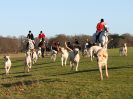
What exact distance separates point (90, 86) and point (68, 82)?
2.20 m

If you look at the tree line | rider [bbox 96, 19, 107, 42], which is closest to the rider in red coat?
rider [bbox 96, 19, 107, 42]

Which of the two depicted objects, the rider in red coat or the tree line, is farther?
the tree line

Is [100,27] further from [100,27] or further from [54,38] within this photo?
[54,38]

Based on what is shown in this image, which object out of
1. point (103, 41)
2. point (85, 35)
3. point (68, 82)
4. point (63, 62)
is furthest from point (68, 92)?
point (85, 35)

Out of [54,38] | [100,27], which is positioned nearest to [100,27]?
[100,27]

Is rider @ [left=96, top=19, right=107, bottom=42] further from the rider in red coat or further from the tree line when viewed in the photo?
the tree line

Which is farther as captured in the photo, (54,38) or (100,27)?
(54,38)

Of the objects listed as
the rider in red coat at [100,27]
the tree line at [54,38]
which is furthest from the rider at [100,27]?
the tree line at [54,38]

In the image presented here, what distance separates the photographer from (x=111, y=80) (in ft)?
74.1

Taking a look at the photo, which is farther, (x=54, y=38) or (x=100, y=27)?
(x=54, y=38)

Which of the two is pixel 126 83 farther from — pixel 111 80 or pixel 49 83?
pixel 49 83

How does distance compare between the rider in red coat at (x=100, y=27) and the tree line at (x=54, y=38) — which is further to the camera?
the tree line at (x=54, y=38)

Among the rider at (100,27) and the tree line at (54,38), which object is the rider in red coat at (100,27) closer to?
the rider at (100,27)

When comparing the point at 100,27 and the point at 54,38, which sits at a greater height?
the point at 54,38
